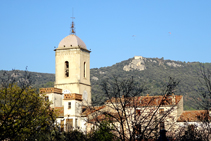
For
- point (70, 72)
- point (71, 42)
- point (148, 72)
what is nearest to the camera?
point (70, 72)

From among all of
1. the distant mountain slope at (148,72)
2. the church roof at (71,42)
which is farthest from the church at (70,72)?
the distant mountain slope at (148,72)

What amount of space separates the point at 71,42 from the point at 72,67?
11.2 feet

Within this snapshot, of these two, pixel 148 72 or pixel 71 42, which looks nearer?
pixel 71 42

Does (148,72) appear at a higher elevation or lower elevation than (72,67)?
higher

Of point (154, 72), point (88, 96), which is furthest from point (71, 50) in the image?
point (154, 72)

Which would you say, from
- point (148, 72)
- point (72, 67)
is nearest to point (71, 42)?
point (72, 67)

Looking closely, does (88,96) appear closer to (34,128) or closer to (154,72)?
(34,128)

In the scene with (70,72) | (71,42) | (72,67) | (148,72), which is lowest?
(70,72)

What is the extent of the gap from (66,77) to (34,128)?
20573 millimetres

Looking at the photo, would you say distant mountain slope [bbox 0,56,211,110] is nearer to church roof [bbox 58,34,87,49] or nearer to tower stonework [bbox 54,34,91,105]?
tower stonework [bbox 54,34,91,105]

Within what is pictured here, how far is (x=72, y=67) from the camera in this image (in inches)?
Answer: 2266

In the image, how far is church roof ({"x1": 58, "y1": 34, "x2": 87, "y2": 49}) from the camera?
58.0m

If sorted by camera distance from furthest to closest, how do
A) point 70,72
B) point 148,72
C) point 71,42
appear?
1. point 148,72
2. point 71,42
3. point 70,72

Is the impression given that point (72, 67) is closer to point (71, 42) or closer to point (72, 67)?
point (72, 67)
